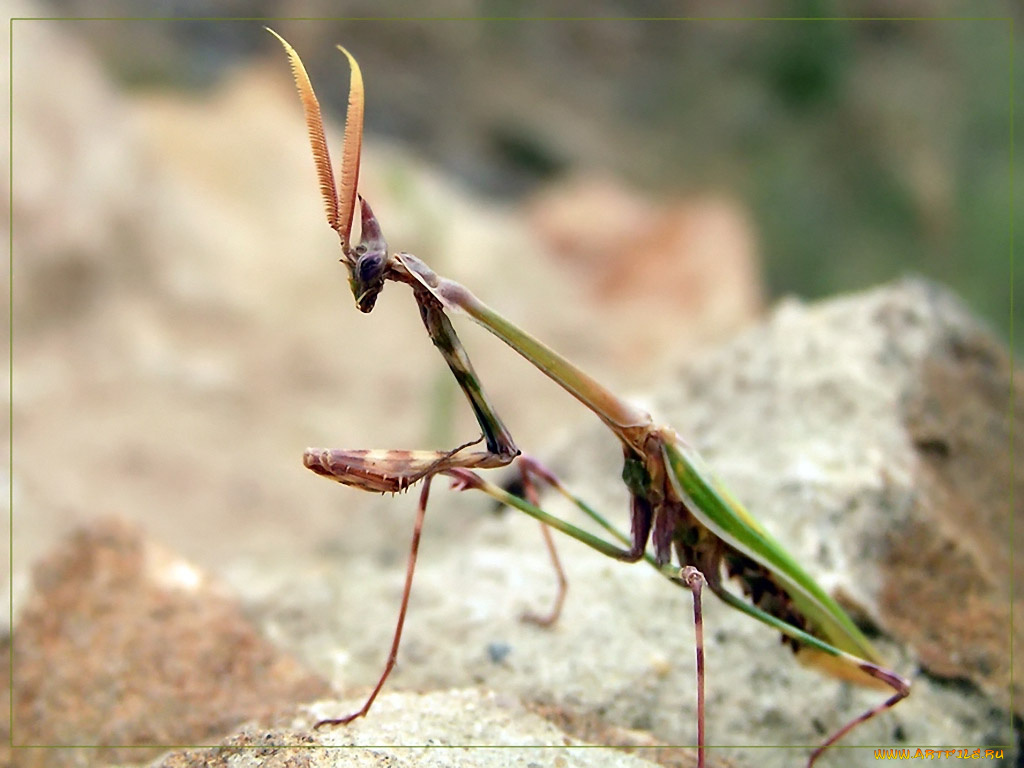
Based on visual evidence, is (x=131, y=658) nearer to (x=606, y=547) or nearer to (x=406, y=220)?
(x=606, y=547)

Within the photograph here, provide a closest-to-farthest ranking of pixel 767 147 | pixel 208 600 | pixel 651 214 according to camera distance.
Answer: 1. pixel 208 600
2. pixel 767 147
3. pixel 651 214

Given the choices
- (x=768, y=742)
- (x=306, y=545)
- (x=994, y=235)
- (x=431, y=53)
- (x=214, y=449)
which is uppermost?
(x=431, y=53)

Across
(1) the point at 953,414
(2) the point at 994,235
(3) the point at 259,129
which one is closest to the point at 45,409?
(3) the point at 259,129

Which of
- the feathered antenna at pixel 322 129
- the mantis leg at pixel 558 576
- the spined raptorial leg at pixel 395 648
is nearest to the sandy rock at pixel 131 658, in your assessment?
the spined raptorial leg at pixel 395 648

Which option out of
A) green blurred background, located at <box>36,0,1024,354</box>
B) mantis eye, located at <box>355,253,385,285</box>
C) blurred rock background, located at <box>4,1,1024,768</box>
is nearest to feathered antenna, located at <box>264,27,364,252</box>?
mantis eye, located at <box>355,253,385,285</box>

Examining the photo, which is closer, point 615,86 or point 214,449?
point 214,449

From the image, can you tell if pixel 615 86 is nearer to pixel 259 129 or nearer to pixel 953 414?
pixel 259 129

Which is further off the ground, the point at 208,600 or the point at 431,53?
the point at 431,53
